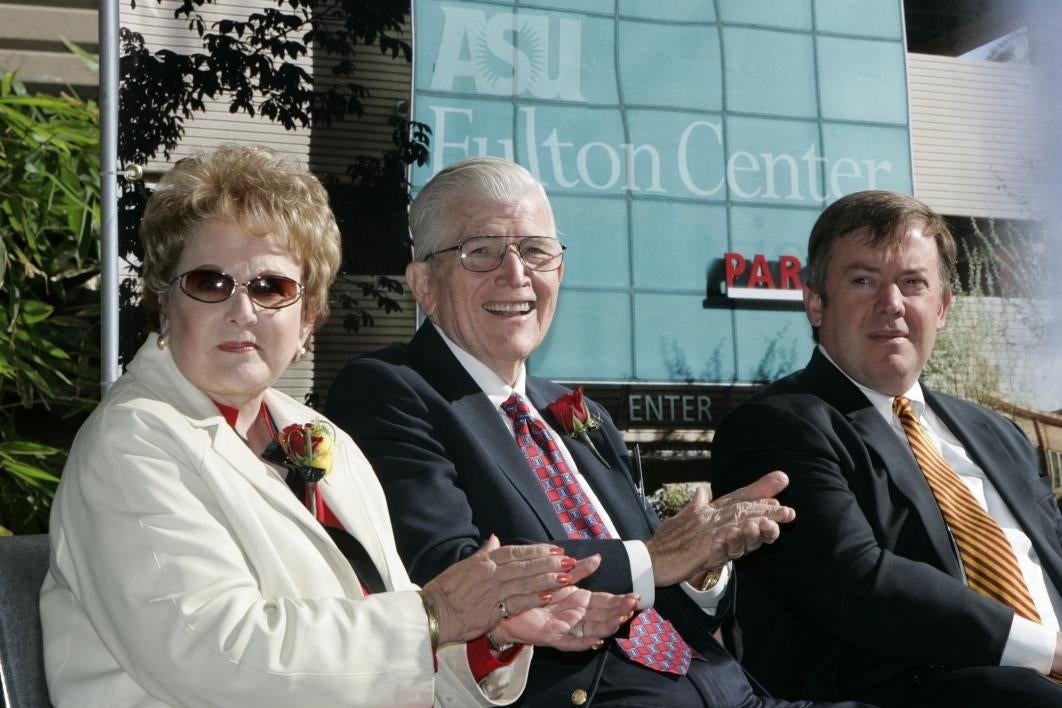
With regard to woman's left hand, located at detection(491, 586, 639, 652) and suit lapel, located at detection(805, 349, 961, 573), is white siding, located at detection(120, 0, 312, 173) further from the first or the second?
woman's left hand, located at detection(491, 586, 639, 652)

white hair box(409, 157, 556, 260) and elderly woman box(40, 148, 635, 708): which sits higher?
white hair box(409, 157, 556, 260)

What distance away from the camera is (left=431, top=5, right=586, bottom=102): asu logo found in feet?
11.6

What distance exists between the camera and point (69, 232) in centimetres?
448

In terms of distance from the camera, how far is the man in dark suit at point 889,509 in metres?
2.65

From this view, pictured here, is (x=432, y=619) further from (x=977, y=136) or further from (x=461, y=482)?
(x=977, y=136)

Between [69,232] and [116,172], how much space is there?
1.48 m

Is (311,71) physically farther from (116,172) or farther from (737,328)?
(737,328)

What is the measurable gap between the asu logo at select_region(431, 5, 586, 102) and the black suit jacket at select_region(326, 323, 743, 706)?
1.04m

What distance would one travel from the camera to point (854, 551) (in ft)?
8.86

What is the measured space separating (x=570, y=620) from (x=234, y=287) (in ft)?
2.78

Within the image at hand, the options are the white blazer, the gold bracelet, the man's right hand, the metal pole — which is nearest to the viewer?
the white blazer

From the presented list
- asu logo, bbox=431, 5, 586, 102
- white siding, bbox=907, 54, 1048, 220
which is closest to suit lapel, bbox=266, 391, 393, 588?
asu logo, bbox=431, 5, 586, 102

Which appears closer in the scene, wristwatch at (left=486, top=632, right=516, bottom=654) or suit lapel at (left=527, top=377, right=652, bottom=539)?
wristwatch at (left=486, top=632, right=516, bottom=654)

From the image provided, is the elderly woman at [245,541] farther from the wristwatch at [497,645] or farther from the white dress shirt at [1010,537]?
the white dress shirt at [1010,537]
